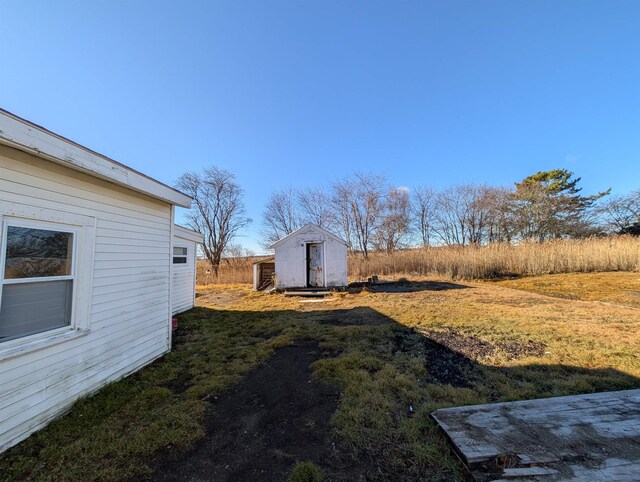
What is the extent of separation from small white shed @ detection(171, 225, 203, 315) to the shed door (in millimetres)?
5138

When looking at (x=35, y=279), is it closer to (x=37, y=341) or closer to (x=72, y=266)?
(x=72, y=266)

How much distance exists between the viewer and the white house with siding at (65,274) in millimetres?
2330

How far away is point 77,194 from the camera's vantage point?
301 cm

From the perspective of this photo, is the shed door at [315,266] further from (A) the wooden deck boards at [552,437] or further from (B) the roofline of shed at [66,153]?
(A) the wooden deck boards at [552,437]

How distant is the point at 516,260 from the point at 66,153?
18.8 meters

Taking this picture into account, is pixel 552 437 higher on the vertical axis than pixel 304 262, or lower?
lower

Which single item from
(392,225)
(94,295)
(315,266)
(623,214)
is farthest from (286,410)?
(623,214)

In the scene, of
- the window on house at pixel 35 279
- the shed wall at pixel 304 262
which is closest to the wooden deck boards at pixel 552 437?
the window on house at pixel 35 279

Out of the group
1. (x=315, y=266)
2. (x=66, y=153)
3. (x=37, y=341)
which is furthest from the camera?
(x=315, y=266)

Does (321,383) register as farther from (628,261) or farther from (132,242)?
(628,261)

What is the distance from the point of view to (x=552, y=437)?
2033mm

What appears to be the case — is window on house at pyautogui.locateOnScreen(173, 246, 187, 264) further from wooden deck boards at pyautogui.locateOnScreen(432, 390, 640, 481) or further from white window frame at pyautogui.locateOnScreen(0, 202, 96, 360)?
wooden deck boards at pyautogui.locateOnScreen(432, 390, 640, 481)

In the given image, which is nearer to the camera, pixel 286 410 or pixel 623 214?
pixel 286 410

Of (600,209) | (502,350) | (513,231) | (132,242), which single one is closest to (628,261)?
(513,231)
